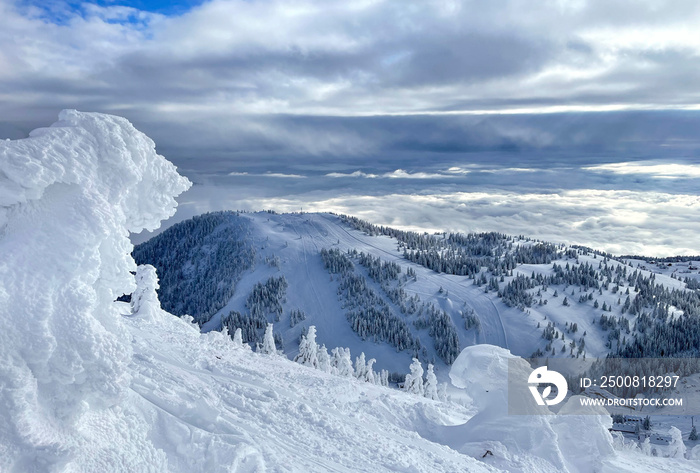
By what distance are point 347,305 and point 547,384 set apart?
154 meters

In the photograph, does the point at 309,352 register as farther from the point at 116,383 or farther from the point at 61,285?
the point at 61,285

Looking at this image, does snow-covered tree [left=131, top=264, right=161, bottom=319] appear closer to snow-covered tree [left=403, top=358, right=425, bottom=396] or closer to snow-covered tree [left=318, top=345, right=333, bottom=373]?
snow-covered tree [left=318, top=345, right=333, bottom=373]

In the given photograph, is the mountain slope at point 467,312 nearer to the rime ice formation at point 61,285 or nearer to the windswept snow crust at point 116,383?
the windswept snow crust at point 116,383

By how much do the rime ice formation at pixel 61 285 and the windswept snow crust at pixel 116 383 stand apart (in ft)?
0.09

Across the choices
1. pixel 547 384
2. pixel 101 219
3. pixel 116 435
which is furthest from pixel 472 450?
pixel 101 219

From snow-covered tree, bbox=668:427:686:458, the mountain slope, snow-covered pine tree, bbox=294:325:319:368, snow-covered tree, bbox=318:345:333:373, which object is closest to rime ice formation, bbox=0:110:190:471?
snow-covered tree, bbox=668:427:686:458

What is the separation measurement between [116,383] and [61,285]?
100 inches

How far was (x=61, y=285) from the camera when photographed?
10.6 metres

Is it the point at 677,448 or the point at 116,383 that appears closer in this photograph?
the point at 116,383

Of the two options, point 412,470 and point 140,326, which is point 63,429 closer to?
point 412,470

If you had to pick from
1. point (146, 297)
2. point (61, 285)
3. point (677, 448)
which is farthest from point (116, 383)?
point (677, 448)

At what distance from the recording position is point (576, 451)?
22.8m

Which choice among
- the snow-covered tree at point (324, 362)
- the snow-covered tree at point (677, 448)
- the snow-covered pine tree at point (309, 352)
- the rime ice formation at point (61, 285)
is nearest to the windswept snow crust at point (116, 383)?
the rime ice formation at point (61, 285)

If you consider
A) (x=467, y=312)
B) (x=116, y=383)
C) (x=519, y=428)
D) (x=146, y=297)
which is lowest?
(x=467, y=312)
